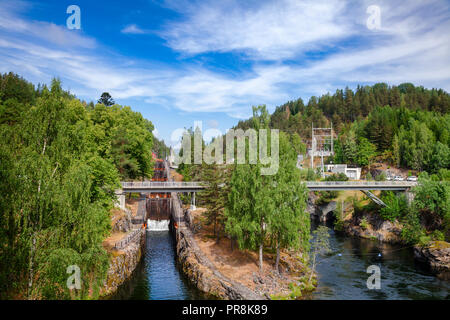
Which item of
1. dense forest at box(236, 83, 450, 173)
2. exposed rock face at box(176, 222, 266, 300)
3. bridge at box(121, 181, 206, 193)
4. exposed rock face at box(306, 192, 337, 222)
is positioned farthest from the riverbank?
dense forest at box(236, 83, 450, 173)

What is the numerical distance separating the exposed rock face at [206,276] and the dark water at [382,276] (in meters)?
7.93

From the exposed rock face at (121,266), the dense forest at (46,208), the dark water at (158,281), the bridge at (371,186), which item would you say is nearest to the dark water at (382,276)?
the bridge at (371,186)

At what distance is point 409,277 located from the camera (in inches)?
1565

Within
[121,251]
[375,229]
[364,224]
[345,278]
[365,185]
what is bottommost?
[345,278]

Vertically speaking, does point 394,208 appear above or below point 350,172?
below

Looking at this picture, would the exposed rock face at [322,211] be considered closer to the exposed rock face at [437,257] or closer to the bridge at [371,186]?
the bridge at [371,186]

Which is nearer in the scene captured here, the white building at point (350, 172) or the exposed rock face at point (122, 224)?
the exposed rock face at point (122, 224)

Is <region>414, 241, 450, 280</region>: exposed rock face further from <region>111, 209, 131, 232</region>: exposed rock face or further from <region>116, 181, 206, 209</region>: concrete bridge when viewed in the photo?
<region>111, 209, 131, 232</region>: exposed rock face

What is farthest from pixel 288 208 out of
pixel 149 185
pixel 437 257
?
pixel 149 185

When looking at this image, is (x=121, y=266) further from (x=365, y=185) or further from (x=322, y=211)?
(x=322, y=211)

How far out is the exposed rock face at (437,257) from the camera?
42.6 metres

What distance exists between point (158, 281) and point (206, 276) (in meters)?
6.82

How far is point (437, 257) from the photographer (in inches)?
1742

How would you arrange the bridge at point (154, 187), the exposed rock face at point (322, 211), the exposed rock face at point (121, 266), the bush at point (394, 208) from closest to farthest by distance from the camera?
the exposed rock face at point (121, 266) → the bridge at point (154, 187) → the bush at point (394, 208) → the exposed rock face at point (322, 211)
